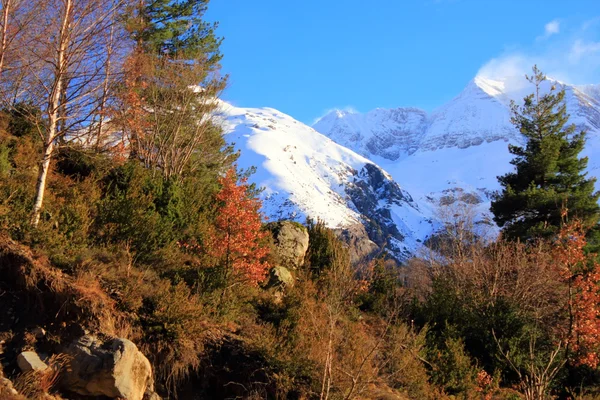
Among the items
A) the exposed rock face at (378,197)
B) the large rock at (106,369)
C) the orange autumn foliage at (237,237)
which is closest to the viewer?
the large rock at (106,369)

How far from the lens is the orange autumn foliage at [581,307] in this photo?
996 centimetres

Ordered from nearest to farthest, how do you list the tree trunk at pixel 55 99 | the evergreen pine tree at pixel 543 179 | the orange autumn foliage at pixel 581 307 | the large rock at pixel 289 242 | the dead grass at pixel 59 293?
the dead grass at pixel 59 293 < the tree trunk at pixel 55 99 < the orange autumn foliage at pixel 581 307 < the large rock at pixel 289 242 < the evergreen pine tree at pixel 543 179

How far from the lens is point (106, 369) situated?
5.89 meters

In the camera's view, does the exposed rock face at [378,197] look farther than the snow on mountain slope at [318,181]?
Yes

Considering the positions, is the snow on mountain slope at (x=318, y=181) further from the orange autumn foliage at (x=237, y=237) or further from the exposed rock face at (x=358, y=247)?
the orange autumn foliage at (x=237, y=237)

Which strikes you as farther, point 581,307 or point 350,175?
point 350,175

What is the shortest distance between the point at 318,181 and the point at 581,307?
133m

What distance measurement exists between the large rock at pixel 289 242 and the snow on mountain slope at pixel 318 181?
89.9 meters

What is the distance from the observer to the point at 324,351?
769 centimetres

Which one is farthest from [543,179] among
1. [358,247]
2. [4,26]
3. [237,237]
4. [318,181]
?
[318,181]

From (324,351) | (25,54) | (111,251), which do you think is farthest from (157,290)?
(25,54)

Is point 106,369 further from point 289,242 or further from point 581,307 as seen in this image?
point 581,307

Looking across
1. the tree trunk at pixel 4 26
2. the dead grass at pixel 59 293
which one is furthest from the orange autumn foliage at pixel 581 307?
the tree trunk at pixel 4 26

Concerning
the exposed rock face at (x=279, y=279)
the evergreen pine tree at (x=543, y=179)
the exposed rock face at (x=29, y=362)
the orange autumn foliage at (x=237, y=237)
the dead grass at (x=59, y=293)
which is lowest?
the exposed rock face at (x=29, y=362)
